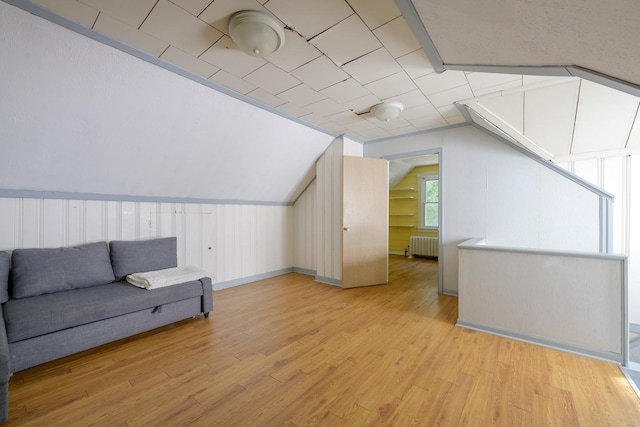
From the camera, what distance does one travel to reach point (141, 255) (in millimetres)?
2852

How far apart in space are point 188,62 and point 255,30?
0.87 metres

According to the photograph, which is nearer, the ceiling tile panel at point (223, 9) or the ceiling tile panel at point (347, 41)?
the ceiling tile panel at point (223, 9)

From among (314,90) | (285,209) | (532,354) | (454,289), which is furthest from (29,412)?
(454,289)

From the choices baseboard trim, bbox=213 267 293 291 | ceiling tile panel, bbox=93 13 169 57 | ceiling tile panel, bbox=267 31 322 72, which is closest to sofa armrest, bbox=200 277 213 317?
baseboard trim, bbox=213 267 293 291

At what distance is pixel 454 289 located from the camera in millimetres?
3693

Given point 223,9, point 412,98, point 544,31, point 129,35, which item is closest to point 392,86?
point 412,98

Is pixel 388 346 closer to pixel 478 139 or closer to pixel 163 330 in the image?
pixel 163 330

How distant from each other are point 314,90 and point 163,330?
9.63 feet

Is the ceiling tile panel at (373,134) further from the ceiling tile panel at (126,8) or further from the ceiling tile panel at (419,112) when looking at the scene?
the ceiling tile panel at (126,8)

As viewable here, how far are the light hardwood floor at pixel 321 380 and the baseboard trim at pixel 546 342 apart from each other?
7 centimetres

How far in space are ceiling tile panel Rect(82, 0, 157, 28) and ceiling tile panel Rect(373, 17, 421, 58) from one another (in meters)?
1.51

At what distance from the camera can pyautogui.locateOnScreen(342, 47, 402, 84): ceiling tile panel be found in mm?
2127

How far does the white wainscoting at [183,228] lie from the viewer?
7.95 feet

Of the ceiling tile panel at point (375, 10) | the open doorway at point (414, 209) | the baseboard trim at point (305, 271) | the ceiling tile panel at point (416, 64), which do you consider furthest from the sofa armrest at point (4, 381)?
the open doorway at point (414, 209)
